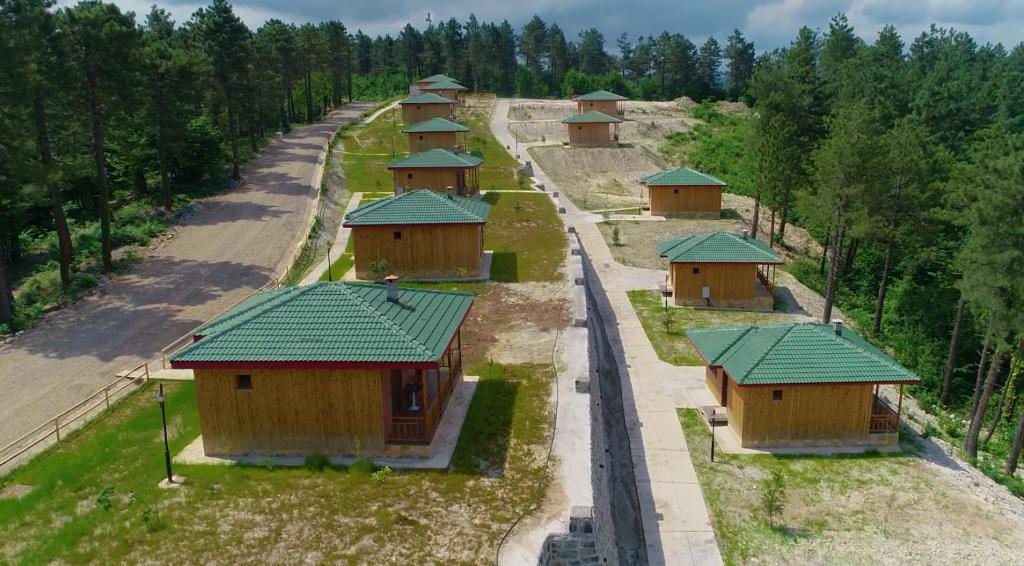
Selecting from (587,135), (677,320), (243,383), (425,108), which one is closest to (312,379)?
(243,383)

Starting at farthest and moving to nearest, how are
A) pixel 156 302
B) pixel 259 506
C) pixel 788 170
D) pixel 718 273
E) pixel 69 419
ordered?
Answer: 1. pixel 788 170
2. pixel 718 273
3. pixel 156 302
4. pixel 69 419
5. pixel 259 506

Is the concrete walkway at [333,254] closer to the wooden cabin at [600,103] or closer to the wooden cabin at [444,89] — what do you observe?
the wooden cabin at [444,89]

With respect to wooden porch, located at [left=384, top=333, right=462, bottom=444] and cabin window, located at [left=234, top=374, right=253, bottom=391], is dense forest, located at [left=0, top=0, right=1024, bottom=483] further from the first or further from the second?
wooden porch, located at [left=384, top=333, right=462, bottom=444]

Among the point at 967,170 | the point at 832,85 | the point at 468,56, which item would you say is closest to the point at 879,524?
the point at 967,170

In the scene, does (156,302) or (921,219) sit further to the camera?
(921,219)

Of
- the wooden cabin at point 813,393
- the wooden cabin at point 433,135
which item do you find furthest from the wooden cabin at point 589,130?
the wooden cabin at point 813,393

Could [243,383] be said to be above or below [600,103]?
below

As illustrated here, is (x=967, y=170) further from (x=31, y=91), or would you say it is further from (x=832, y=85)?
(x=31, y=91)

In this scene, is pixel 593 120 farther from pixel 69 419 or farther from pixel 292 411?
pixel 292 411

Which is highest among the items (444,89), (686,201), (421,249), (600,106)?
(444,89)
